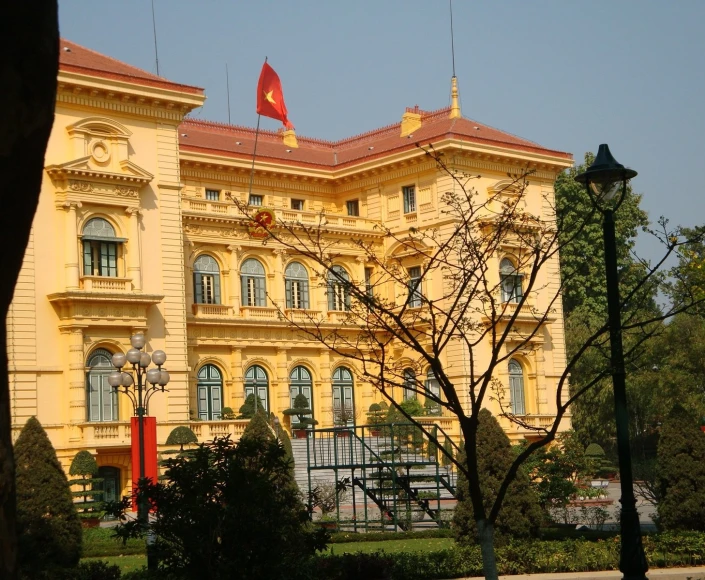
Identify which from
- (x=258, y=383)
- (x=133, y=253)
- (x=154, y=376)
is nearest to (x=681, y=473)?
(x=154, y=376)

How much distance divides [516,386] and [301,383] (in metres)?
8.43

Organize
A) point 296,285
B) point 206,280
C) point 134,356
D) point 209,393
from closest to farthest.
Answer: point 134,356 → point 209,393 → point 206,280 → point 296,285

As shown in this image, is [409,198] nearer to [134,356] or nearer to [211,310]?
[211,310]

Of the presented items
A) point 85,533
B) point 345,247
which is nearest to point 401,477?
point 85,533

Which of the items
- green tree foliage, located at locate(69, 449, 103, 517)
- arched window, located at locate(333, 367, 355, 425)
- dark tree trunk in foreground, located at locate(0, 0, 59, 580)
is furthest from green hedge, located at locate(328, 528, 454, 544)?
arched window, located at locate(333, 367, 355, 425)

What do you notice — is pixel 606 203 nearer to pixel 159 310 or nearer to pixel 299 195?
pixel 159 310

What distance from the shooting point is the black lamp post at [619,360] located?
11359 millimetres

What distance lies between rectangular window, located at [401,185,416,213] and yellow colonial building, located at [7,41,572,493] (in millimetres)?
90

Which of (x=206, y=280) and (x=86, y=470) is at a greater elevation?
(x=206, y=280)

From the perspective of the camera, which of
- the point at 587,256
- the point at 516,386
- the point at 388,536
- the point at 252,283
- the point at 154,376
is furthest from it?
the point at 587,256

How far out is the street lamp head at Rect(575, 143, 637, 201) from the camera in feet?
39.9

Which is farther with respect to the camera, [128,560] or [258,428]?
[258,428]

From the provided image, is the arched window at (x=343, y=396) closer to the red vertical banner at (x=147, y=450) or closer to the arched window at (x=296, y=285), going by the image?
the arched window at (x=296, y=285)

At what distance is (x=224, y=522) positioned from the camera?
9867mm
